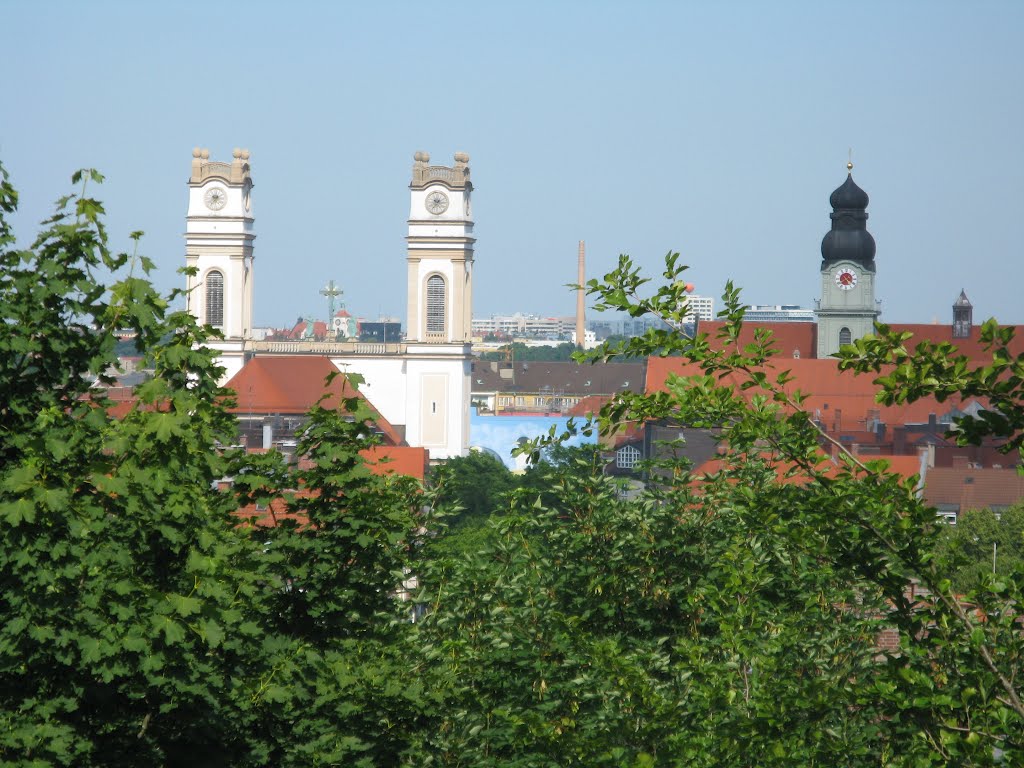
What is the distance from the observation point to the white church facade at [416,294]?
8019cm

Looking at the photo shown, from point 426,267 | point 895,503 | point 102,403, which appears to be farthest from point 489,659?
point 426,267

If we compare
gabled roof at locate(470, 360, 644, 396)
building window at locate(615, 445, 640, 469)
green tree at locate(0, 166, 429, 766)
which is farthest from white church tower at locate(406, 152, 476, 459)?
gabled roof at locate(470, 360, 644, 396)

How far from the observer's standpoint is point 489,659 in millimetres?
11219

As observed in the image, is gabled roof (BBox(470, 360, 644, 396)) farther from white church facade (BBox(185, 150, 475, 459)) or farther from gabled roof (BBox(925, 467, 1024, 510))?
gabled roof (BBox(925, 467, 1024, 510))

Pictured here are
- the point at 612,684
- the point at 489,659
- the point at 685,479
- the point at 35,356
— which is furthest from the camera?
the point at 685,479

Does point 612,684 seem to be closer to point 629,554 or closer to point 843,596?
point 843,596

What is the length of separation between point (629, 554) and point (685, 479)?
89cm

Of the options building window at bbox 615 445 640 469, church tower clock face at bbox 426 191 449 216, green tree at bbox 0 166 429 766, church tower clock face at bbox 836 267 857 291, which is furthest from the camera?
building window at bbox 615 445 640 469

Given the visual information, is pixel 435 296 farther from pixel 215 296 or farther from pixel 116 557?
pixel 116 557

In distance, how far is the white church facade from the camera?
80.2 meters

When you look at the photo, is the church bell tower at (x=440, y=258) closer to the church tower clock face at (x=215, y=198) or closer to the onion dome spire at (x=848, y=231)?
the church tower clock face at (x=215, y=198)

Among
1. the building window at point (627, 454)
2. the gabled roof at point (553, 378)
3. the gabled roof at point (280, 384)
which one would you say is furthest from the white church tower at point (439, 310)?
the gabled roof at point (553, 378)

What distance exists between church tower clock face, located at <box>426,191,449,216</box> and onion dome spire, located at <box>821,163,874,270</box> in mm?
18635

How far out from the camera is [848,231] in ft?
277
